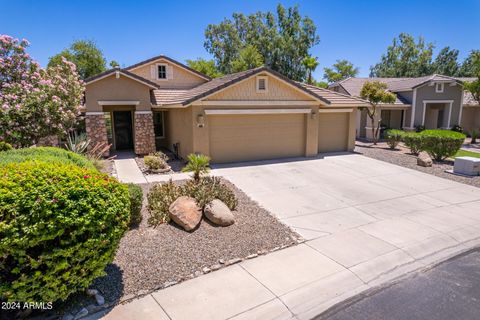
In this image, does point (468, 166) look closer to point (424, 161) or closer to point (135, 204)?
point (424, 161)

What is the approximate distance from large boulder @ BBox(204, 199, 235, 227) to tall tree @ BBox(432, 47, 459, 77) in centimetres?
5791

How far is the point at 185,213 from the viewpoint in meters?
7.04

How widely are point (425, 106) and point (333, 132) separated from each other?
13.4m

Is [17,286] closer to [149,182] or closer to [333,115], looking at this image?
[149,182]

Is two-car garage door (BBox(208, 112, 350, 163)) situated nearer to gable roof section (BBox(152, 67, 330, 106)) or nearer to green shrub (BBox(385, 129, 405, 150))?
gable roof section (BBox(152, 67, 330, 106))

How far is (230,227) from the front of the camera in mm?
7207

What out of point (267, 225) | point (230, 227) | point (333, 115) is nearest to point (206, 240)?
point (230, 227)

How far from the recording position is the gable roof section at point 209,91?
1359 centimetres

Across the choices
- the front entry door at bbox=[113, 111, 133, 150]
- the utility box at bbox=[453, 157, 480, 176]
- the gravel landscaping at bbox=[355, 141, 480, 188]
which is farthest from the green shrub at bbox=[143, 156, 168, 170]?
the utility box at bbox=[453, 157, 480, 176]

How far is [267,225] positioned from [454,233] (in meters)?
4.37

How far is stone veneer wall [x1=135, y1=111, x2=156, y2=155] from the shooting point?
16.0m

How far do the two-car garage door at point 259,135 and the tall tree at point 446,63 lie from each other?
155 ft

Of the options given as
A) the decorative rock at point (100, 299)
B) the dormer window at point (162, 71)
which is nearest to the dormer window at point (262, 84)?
the dormer window at point (162, 71)

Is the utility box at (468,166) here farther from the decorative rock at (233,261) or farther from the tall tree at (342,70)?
the tall tree at (342,70)
